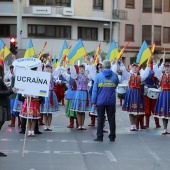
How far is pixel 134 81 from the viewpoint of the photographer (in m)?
16.9

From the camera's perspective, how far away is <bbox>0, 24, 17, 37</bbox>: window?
2205 inches

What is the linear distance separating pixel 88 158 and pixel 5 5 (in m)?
45.3

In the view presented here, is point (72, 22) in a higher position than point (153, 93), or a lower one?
higher

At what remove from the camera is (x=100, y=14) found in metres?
58.2

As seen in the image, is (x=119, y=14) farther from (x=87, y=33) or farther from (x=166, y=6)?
(x=166, y=6)

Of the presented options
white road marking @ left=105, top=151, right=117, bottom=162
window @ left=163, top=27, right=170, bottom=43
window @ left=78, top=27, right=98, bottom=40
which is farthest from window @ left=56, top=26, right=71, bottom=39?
white road marking @ left=105, top=151, right=117, bottom=162

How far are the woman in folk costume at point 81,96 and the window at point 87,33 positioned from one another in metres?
40.2

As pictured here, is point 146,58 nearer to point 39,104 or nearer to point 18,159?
point 39,104

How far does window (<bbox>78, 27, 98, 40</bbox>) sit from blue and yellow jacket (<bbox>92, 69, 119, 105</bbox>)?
42607mm

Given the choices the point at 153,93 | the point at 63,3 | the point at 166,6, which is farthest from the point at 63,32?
the point at 153,93

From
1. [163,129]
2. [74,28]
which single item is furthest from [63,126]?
[74,28]

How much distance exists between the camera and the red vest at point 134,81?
1688 cm

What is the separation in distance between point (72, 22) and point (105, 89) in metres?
42.4

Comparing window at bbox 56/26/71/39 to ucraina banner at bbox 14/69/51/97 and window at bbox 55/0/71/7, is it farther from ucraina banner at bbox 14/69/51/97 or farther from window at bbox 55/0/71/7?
ucraina banner at bbox 14/69/51/97
